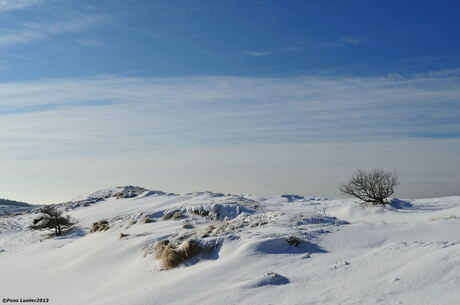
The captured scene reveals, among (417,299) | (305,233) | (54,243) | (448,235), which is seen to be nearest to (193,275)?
(305,233)

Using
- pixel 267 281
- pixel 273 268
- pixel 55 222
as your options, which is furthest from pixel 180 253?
pixel 55 222

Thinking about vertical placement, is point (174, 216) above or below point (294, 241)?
above

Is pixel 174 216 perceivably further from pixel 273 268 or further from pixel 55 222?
pixel 273 268

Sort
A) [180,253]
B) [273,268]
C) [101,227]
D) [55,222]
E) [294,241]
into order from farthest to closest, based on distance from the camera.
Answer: [55,222] < [101,227] < [180,253] < [294,241] < [273,268]

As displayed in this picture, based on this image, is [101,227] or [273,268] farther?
[101,227]

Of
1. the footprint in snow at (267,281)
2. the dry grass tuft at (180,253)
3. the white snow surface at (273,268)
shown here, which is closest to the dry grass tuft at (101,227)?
the white snow surface at (273,268)

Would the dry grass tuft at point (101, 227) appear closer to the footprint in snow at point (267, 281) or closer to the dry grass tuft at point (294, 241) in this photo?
the dry grass tuft at point (294, 241)

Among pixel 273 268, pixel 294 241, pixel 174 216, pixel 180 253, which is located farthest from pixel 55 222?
pixel 273 268

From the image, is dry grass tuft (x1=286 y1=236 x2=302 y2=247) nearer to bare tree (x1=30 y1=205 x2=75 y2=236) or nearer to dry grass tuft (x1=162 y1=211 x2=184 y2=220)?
dry grass tuft (x1=162 y1=211 x2=184 y2=220)

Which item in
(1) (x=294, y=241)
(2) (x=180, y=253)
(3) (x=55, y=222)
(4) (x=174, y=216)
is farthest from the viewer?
(3) (x=55, y=222)

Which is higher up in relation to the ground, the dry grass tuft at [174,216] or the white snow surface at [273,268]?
the dry grass tuft at [174,216]

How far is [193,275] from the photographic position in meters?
9.52

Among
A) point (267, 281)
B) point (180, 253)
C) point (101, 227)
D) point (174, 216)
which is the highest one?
point (174, 216)

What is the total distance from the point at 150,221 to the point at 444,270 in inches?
693
